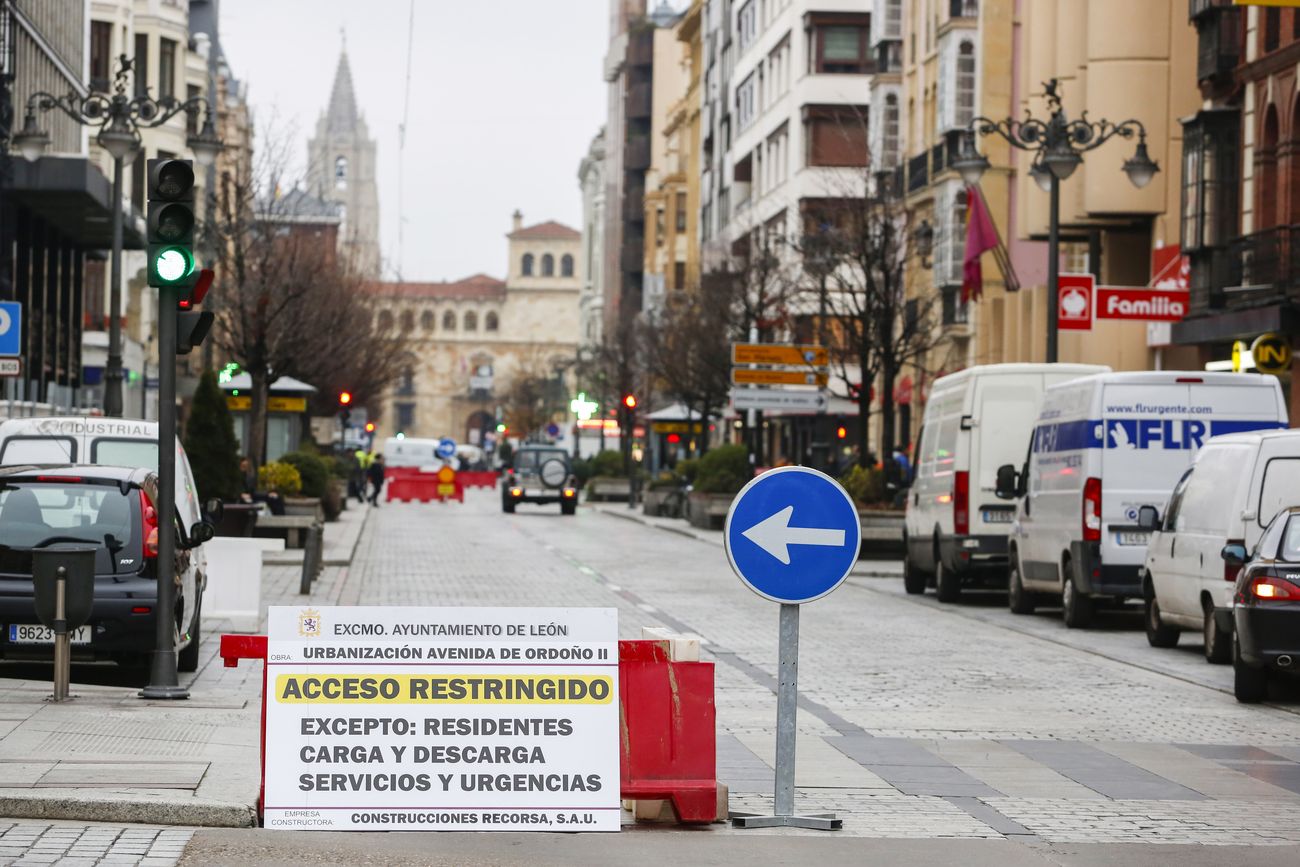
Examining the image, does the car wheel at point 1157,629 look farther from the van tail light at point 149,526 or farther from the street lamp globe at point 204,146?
the street lamp globe at point 204,146

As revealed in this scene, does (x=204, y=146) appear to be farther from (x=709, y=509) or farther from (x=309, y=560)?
(x=709, y=509)

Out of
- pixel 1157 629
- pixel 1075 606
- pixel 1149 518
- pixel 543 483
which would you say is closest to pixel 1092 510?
pixel 1075 606

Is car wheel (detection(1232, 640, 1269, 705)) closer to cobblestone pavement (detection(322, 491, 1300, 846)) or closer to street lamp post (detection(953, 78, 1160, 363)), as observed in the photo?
cobblestone pavement (detection(322, 491, 1300, 846))

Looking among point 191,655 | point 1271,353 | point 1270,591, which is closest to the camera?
point 1270,591

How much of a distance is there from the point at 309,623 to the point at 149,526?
7.27 m

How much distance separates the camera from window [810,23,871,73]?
76.1 metres

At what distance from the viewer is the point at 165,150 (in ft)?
254

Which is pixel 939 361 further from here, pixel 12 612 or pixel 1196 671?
pixel 12 612

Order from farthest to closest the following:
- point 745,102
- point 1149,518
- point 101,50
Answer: point 745,102, point 101,50, point 1149,518

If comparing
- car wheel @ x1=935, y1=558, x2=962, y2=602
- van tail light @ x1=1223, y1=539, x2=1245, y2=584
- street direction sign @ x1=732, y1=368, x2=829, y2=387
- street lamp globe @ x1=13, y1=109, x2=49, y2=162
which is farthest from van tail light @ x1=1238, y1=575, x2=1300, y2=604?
street direction sign @ x1=732, y1=368, x2=829, y2=387

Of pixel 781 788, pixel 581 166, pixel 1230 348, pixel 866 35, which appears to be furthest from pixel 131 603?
pixel 581 166

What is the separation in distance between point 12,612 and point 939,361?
47410 millimetres

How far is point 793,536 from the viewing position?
379 inches

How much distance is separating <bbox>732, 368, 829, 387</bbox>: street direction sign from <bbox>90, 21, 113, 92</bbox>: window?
2808 centimetres
